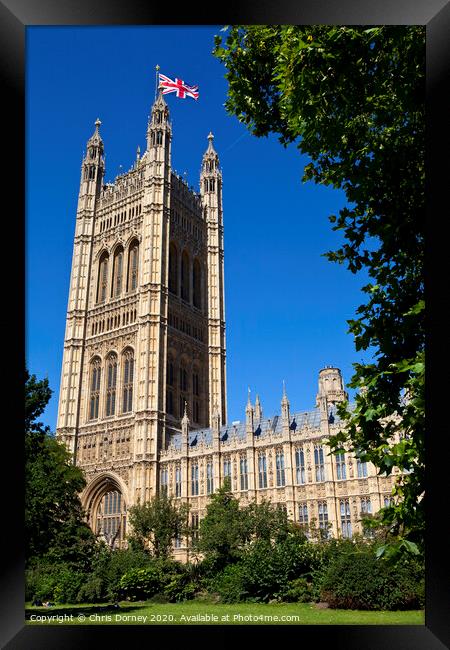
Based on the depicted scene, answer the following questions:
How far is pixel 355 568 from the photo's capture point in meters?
17.6

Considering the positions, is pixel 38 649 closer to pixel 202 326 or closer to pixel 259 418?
pixel 259 418

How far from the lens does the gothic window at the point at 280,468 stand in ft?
137

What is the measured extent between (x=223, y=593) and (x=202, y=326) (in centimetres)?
4192

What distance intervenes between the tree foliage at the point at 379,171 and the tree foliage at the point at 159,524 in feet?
97.8

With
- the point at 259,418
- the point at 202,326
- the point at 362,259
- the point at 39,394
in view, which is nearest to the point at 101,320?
the point at 202,326

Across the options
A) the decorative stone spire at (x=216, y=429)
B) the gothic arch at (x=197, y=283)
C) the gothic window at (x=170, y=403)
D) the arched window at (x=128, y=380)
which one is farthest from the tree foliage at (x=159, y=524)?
the gothic arch at (x=197, y=283)

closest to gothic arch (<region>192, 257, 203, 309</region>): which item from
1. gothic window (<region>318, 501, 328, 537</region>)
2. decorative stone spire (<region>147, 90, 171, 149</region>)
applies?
decorative stone spire (<region>147, 90, 171, 149</region>)

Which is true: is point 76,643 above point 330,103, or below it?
below

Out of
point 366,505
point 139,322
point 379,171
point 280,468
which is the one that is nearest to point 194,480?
point 280,468

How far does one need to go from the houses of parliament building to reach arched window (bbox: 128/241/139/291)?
0.13 m

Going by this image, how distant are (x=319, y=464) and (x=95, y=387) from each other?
25.9 metres

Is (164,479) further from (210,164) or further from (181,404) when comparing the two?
(210,164)

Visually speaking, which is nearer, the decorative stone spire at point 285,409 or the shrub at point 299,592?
the shrub at point 299,592

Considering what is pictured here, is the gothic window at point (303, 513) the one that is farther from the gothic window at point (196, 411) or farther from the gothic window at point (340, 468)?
the gothic window at point (196, 411)
